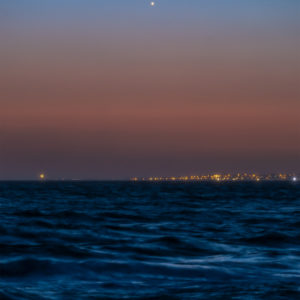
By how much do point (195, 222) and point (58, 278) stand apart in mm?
20361

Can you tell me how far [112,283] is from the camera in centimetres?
1263

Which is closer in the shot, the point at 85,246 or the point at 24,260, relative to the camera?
the point at 24,260

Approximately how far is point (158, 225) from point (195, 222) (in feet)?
10.3

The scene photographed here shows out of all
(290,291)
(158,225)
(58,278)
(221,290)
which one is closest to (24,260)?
(58,278)

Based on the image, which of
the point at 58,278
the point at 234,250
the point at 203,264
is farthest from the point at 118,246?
the point at 58,278

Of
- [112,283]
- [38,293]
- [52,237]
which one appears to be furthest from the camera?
[52,237]

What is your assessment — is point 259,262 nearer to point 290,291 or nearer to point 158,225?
point 290,291

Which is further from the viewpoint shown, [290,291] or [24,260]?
[24,260]

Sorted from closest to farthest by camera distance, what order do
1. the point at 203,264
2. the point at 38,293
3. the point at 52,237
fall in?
the point at 38,293
the point at 203,264
the point at 52,237

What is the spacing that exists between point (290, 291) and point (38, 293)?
4890 millimetres

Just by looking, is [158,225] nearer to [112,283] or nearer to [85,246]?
[85,246]

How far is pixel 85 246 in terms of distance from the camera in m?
19.8

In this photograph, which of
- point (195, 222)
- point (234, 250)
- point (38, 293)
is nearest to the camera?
point (38, 293)

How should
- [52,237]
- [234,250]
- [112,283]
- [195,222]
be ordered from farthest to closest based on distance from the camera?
[195,222]
[52,237]
[234,250]
[112,283]
